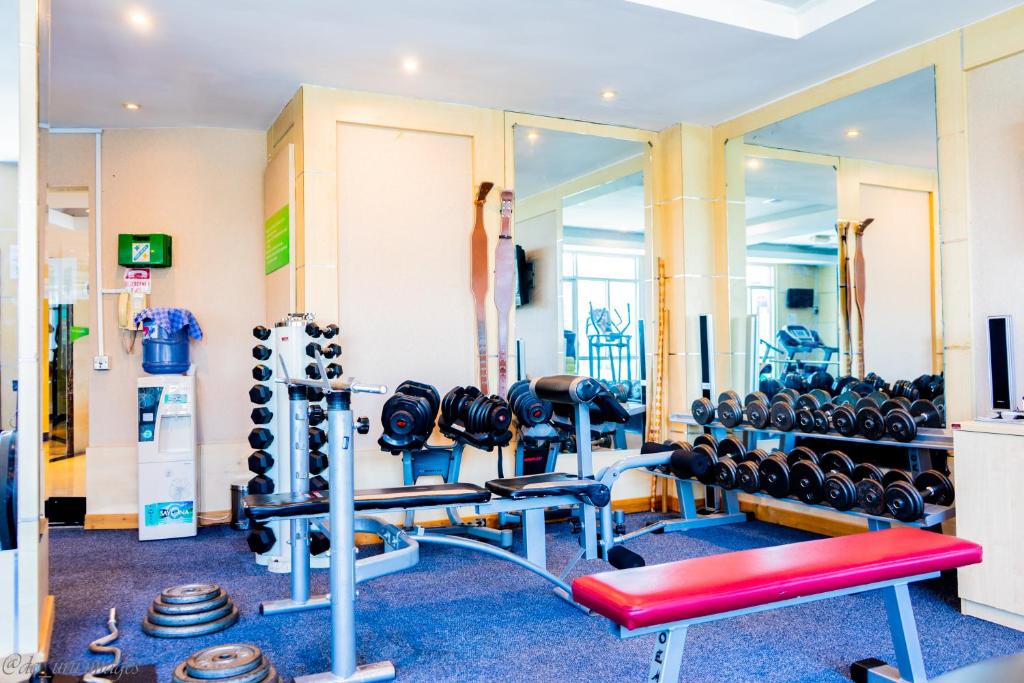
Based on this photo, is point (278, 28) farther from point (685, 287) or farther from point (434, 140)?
point (685, 287)

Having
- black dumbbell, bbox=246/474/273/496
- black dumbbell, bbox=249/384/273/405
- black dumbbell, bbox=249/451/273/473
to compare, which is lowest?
black dumbbell, bbox=246/474/273/496

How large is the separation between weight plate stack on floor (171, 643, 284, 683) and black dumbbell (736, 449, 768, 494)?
2763 millimetres

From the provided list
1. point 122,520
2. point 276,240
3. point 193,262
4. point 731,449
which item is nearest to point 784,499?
point 731,449

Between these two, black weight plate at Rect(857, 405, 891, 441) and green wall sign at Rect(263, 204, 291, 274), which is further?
green wall sign at Rect(263, 204, 291, 274)

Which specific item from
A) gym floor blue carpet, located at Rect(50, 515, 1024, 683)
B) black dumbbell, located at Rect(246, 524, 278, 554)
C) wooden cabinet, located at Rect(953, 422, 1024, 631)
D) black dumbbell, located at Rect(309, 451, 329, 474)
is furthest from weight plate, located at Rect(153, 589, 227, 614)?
wooden cabinet, located at Rect(953, 422, 1024, 631)

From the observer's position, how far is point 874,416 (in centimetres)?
396

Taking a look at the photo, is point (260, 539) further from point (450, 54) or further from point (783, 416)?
point (783, 416)

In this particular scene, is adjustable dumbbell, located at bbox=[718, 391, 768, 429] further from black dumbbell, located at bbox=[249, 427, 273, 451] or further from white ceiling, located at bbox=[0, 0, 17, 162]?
white ceiling, located at bbox=[0, 0, 17, 162]

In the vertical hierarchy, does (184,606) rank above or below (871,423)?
below

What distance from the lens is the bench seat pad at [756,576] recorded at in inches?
74.4

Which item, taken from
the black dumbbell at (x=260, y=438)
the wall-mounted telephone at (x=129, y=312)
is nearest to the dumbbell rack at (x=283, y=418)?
the black dumbbell at (x=260, y=438)

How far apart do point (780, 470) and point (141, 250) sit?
4.39m

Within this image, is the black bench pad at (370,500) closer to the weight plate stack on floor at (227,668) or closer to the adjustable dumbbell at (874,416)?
the weight plate stack on floor at (227,668)

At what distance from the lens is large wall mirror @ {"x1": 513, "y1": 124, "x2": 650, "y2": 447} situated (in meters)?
5.21
